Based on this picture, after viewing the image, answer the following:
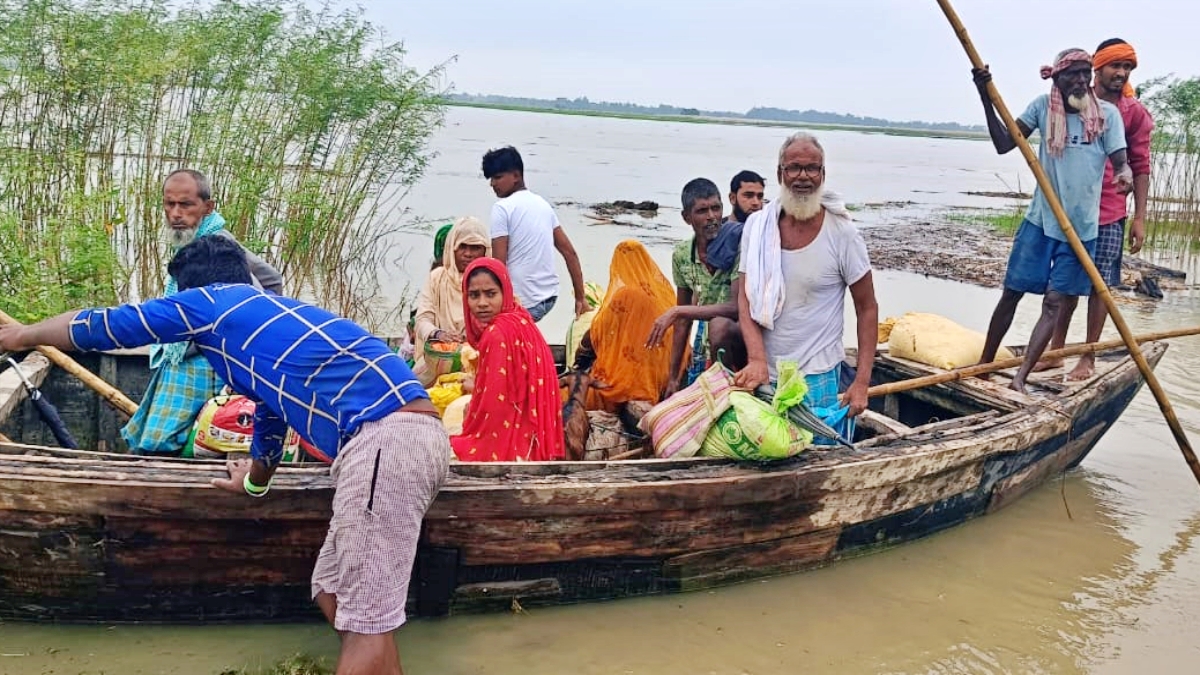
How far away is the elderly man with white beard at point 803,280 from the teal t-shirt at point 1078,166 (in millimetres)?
1690

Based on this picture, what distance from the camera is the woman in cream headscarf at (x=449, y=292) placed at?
15.3ft

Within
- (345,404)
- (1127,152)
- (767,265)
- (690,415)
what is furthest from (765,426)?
(1127,152)

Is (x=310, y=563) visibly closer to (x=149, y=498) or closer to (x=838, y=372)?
(x=149, y=498)

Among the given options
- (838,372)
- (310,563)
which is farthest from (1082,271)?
(310,563)

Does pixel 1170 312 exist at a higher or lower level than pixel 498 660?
higher

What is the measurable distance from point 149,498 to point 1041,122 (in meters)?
4.27

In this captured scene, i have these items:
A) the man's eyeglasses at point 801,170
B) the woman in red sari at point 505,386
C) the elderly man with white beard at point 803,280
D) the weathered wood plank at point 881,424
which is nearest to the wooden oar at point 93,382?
the woman in red sari at point 505,386

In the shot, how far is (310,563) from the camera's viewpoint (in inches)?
122

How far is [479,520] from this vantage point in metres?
3.16

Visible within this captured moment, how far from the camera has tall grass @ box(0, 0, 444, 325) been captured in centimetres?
A: 556

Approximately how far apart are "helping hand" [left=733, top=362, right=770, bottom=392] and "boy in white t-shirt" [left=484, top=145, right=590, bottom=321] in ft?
5.61

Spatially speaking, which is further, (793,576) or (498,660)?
(793,576)

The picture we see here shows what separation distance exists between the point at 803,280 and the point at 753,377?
0.41m

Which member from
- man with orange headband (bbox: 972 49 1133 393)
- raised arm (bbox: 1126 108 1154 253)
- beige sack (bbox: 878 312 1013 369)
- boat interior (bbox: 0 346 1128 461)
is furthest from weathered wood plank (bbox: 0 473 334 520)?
raised arm (bbox: 1126 108 1154 253)
